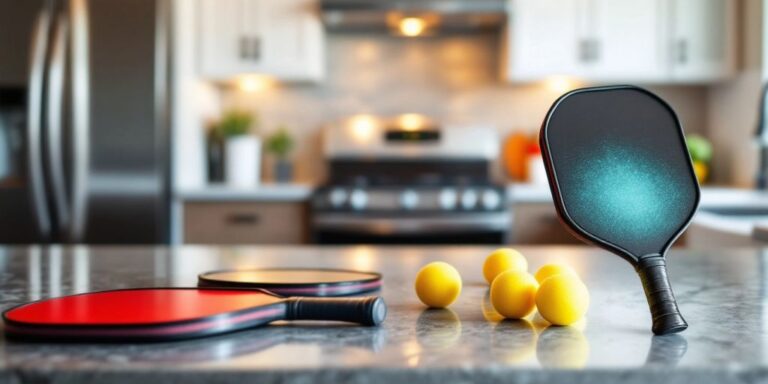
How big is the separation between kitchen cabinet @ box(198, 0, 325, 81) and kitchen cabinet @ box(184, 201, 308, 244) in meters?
0.66

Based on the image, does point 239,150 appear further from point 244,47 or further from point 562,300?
point 562,300

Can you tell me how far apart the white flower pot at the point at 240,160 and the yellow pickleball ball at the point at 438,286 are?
→ 3.07 meters

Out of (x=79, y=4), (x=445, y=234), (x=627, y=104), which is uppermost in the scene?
(x=79, y=4)

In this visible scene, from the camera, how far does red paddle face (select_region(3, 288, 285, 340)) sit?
54cm

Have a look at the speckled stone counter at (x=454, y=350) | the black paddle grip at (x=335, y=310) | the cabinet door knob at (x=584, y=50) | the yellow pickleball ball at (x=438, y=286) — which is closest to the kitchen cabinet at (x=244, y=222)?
the cabinet door knob at (x=584, y=50)

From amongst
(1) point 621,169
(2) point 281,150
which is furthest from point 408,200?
(1) point 621,169

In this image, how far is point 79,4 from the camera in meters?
3.12

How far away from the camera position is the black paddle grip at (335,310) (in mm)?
607

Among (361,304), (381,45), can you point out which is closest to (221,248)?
(361,304)

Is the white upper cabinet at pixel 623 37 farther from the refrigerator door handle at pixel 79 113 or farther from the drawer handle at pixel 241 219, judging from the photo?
the refrigerator door handle at pixel 79 113

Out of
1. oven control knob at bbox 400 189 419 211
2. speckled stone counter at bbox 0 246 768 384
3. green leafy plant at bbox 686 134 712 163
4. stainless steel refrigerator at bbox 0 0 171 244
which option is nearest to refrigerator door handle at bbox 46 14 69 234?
stainless steel refrigerator at bbox 0 0 171 244

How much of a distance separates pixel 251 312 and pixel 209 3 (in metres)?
3.29

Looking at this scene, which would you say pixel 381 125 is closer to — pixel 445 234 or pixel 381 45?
pixel 381 45

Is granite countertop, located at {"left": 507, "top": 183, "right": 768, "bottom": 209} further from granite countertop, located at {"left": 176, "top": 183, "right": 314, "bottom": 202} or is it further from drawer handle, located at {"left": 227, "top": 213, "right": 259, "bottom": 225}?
drawer handle, located at {"left": 227, "top": 213, "right": 259, "bottom": 225}
